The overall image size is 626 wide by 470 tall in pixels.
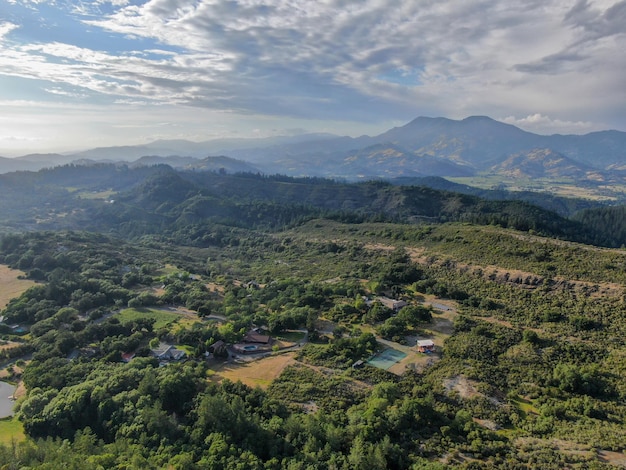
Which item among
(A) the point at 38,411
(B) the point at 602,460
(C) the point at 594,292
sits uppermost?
(C) the point at 594,292

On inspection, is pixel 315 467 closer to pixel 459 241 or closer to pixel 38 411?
pixel 38 411

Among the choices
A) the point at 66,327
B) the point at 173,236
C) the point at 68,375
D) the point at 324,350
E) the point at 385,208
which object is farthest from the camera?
the point at 385,208

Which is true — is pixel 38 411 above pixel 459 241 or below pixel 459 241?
below

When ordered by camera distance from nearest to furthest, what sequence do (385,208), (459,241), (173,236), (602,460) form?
(602,460) → (459,241) → (173,236) → (385,208)

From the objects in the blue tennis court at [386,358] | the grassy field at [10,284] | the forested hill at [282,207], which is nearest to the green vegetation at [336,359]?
the blue tennis court at [386,358]

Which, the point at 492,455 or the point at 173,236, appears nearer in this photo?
the point at 492,455

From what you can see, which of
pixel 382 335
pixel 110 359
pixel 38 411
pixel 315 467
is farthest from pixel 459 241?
pixel 38 411

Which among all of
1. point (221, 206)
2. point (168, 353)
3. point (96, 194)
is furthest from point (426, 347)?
point (96, 194)
